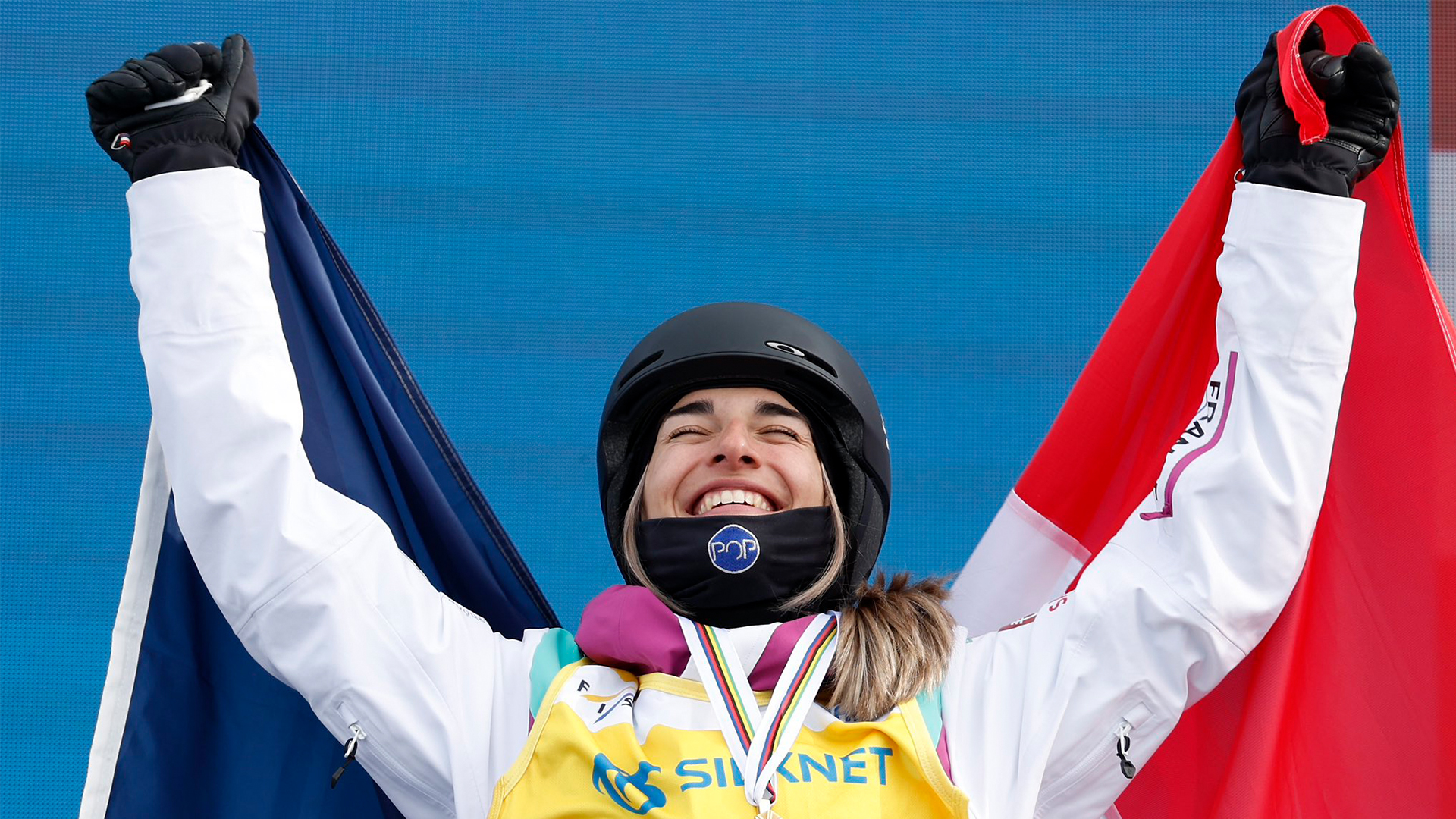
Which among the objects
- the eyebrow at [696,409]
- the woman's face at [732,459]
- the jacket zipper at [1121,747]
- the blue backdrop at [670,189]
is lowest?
the jacket zipper at [1121,747]

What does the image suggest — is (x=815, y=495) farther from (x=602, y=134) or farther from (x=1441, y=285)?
(x=1441, y=285)

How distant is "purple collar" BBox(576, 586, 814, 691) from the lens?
1718mm

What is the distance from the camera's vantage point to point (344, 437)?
6.59ft

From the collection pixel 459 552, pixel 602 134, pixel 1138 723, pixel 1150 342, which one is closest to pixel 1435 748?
pixel 1138 723

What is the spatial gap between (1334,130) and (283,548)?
4.18 feet

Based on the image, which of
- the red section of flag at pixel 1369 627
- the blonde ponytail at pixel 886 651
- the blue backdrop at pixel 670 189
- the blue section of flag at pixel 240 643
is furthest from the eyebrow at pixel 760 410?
the blue backdrop at pixel 670 189

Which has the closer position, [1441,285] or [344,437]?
[344,437]

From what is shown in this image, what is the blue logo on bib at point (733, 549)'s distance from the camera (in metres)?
1.82

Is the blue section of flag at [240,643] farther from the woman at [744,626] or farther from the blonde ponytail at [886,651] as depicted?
the blonde ponytail at [886,651]

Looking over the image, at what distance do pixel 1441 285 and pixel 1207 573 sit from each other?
161 cm

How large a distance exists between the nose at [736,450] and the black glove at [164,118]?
0.68 metres

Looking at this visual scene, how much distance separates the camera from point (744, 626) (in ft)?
6.00

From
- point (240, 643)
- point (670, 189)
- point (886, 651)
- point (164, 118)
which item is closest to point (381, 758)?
point (240, 643)

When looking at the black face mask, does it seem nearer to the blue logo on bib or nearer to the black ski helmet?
the blue logo on bib
